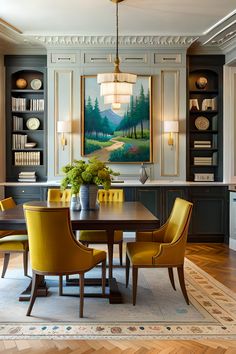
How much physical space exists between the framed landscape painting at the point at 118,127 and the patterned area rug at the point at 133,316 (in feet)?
9.32

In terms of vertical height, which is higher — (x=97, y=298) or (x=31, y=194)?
(x=31, y=194)

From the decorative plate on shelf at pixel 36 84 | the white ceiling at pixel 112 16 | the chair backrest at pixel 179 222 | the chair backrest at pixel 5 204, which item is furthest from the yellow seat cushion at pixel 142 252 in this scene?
the decorative plate on shelf at pixel 36 84

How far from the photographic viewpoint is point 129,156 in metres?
6.31

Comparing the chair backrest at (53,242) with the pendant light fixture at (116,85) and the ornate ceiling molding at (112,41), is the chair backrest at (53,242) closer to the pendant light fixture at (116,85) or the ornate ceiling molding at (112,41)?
the pendant light fixture at (116,85)

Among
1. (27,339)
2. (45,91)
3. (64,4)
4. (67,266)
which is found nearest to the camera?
(27,339)

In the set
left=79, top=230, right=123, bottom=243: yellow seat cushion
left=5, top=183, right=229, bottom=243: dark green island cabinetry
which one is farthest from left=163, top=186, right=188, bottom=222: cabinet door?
left=79, top=230, right=123, bottom=243: yellow seat cushion

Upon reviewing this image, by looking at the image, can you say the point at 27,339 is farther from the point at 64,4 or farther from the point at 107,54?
the point at 107,54

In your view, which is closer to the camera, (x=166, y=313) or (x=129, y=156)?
(x=166, y=313)

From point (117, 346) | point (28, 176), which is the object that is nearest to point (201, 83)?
point (28, 176)

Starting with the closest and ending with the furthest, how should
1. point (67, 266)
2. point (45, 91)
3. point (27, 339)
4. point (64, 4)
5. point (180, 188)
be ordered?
point (27, 339) < point (67, 266) < point (64, 4) < point (180, 188) < point (45, 91)

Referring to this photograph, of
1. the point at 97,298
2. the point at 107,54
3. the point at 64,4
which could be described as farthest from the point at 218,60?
the point at 97,298

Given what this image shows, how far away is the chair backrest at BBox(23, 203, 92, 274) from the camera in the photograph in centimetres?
281

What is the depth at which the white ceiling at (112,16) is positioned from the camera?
4816mm

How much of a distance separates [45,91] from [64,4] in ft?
5.99
